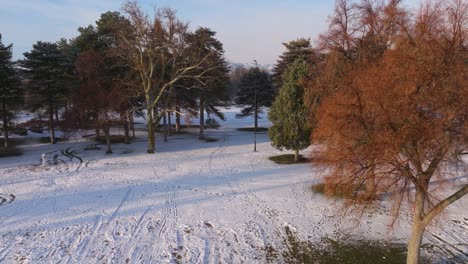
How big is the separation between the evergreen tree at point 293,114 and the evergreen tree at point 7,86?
23.7 meters

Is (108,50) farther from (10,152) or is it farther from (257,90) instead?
(257,90)

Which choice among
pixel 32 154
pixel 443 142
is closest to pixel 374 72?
pixel 443 142

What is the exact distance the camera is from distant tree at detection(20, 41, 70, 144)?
1257 inches

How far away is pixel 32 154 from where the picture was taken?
30.0 m

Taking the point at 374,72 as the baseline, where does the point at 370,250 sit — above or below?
below

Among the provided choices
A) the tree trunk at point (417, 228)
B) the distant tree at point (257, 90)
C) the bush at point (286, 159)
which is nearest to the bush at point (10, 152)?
the bush at point (286, 159)

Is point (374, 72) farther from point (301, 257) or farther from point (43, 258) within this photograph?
point (43, 258)

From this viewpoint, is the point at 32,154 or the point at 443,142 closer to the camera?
the point at 443,142

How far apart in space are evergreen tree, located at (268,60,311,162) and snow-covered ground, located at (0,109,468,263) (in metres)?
1.93

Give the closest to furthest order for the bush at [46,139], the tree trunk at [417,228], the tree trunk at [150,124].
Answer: the tree trunk at [417,228] → the tree trunk at [150,124] → the bush at [46,139]

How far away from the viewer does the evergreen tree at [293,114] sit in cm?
2383

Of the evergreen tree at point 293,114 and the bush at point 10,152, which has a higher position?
the evergreen tree at point 293,114

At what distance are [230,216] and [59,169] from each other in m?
14.9

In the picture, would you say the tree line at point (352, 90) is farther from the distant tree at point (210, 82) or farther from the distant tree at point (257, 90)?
the distant tree at point (257, 90)
